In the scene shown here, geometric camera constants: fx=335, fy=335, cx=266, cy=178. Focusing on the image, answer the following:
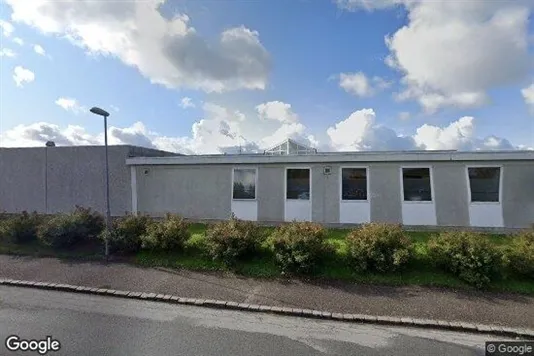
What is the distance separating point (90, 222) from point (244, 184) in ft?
17.8

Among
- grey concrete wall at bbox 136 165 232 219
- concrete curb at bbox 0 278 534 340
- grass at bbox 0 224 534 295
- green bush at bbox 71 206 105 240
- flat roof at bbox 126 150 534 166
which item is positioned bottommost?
concrete curb at bbox 0 278 534 340

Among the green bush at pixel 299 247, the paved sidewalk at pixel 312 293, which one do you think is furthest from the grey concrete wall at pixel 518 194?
the green bush at pixel 299 247

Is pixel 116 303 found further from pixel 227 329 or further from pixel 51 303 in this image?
pixel 227 329

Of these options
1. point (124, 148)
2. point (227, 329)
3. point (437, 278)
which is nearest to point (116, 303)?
point (227, 329)

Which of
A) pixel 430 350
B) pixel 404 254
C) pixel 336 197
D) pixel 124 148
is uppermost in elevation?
pixel 124 148

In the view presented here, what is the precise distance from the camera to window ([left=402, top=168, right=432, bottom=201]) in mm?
11750

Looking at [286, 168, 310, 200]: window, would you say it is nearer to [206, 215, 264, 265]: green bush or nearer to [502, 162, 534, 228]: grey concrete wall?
[206, 215, 264, 265]: green bush

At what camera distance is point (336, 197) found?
12.3 m

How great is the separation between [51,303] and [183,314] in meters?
2.69

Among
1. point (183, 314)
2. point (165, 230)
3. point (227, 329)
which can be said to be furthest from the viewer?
point (165, 230)

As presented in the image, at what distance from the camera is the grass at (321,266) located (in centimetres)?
724

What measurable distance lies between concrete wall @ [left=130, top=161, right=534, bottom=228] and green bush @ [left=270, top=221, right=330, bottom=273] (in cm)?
408

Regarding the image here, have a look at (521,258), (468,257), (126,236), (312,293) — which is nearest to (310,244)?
(312,293)

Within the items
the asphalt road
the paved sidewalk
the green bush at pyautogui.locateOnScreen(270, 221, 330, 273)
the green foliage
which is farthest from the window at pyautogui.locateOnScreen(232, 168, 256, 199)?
the asphalt road
